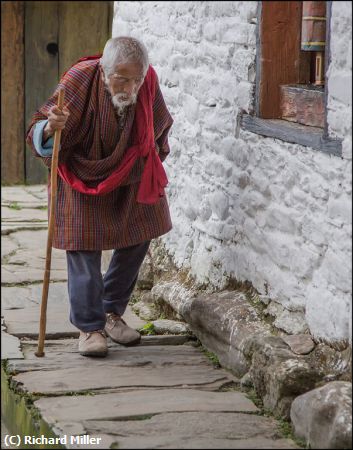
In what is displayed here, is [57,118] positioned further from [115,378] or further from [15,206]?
[15,206]

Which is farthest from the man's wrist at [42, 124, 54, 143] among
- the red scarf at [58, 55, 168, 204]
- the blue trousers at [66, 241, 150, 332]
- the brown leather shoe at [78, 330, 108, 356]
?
the brown leather shoe at [78, 330, 108, 356]

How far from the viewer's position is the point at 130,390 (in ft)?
16.4

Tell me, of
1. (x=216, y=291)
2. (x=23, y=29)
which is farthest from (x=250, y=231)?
(x=23, y=29)

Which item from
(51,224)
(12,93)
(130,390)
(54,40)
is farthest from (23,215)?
(130,390)

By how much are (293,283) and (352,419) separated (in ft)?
3.69

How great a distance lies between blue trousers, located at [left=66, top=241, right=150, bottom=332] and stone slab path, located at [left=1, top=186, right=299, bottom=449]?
192 millimetres

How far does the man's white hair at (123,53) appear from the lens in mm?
5160

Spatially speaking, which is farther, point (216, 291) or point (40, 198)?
point (40, 198)

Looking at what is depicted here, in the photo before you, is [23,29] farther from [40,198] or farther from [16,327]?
[16,327]

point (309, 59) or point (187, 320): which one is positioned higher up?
point (309, 59)

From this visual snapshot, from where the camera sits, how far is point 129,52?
A: 516 centimetres

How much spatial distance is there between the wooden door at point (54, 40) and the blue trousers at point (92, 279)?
517cm

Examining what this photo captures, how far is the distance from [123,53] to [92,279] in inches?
44.1

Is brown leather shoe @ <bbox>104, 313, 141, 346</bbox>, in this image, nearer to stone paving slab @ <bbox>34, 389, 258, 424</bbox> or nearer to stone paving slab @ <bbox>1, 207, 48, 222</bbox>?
stone paving slab @ <bbox>34, 389, 258, 424</bbox>
